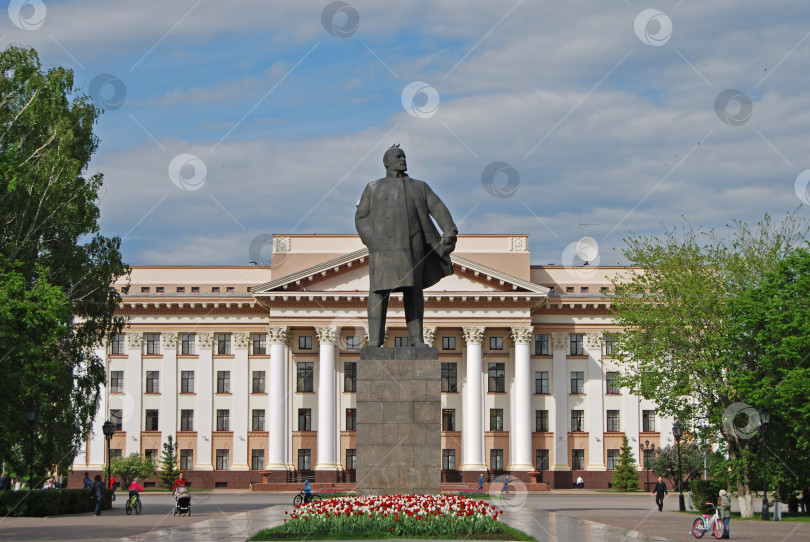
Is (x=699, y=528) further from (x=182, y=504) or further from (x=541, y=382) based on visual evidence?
(x=541, y=382)

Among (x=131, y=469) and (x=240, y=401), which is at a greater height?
(x=240, y=401)

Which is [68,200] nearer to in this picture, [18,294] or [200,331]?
[18,294]

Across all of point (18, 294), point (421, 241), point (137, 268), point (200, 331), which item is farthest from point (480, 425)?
point (421, 241)

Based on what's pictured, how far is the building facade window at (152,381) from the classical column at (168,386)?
446 millimetres

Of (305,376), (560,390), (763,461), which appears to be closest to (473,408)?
(560,390)

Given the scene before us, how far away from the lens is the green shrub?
4547cm

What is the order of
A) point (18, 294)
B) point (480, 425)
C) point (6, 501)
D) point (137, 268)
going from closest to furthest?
point (18, 294)
point (6, 501)
point (480, 425)
point (137, 268)

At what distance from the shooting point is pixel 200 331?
8125cm

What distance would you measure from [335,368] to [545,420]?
15212 mm

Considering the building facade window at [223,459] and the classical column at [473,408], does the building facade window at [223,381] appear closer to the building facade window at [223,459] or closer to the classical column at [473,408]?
the building facade window at [223,459]

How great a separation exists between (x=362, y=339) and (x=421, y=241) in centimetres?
5889

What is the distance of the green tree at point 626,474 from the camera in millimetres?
75062

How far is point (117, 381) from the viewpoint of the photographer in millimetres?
81562

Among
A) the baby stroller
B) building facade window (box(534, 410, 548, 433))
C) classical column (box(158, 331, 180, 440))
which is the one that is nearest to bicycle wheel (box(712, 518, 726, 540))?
the baby stroller
